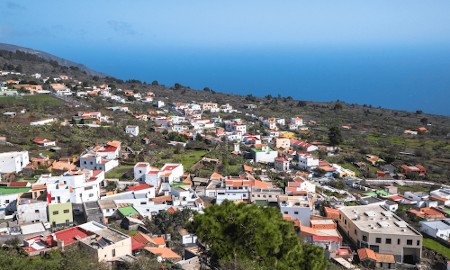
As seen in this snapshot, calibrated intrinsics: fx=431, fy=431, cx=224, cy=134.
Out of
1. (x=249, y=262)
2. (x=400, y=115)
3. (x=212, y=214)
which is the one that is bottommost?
(x=400, y=115)

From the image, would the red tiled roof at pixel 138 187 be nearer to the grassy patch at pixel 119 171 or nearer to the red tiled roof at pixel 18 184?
the grassy patch at pixel 119 171

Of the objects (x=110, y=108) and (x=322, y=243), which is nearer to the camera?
(x=322, y=243)

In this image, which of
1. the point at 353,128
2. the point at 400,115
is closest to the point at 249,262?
the point at 353,128

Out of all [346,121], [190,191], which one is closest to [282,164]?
[190,191]

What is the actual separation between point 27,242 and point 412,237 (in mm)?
17350

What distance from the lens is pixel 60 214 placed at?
20703mm

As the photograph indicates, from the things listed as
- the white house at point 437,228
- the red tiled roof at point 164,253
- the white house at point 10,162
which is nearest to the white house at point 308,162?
the white house at point 437,228

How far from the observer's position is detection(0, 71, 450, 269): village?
19453 mm

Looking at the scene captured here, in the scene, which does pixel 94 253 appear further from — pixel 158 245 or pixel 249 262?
pixel 249 262

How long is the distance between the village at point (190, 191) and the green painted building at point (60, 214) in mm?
48

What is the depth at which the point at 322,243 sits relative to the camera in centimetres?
2084

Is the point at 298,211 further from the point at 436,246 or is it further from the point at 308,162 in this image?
the point at 308,162

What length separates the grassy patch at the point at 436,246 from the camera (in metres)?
22.4

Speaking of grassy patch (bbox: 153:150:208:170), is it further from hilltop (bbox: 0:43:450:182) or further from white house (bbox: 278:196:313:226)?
white house (bbox: 278:196:313:226)
